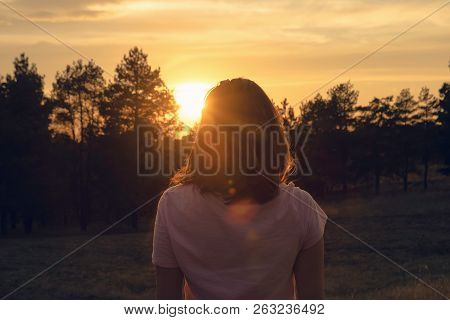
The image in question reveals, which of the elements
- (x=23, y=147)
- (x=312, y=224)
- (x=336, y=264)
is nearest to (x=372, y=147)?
(x=23, y=147)

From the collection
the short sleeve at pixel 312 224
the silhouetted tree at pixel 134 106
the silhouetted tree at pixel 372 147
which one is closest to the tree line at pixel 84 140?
the silhouetted tree at pixel 134 106

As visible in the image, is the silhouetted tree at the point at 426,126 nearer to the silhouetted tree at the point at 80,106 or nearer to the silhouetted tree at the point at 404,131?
the silhouetted tree at the point at 404,131

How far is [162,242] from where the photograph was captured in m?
2.80

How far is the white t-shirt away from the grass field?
9.65 m

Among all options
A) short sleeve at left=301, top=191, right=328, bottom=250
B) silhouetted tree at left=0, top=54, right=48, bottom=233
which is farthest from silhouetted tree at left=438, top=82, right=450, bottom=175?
short sleeve at left=301, top=191, right=328, bottom=250

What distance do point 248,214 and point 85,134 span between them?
4626 centimetres

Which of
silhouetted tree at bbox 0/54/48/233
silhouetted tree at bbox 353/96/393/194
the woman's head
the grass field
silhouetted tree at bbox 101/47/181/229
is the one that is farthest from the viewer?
silhouetted tree at bbox 353/96/393/194

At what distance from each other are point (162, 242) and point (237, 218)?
1.08ft

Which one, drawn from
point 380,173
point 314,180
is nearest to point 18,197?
point 314,180

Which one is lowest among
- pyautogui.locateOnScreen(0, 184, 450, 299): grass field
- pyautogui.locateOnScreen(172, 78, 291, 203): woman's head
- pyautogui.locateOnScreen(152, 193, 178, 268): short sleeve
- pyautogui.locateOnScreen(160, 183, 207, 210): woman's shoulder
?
pyautogui.locateOnScreen(0, 184, 450, 299): grass field

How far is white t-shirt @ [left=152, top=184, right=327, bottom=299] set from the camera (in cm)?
276

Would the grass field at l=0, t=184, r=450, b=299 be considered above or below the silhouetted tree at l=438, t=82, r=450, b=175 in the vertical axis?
A: below

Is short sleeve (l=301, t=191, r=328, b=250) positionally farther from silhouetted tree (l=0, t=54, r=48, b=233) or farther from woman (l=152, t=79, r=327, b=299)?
silhouetted tree (l=0, t=54, r=48, b=233)

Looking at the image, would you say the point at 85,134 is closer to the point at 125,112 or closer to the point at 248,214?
the point at 125,112
